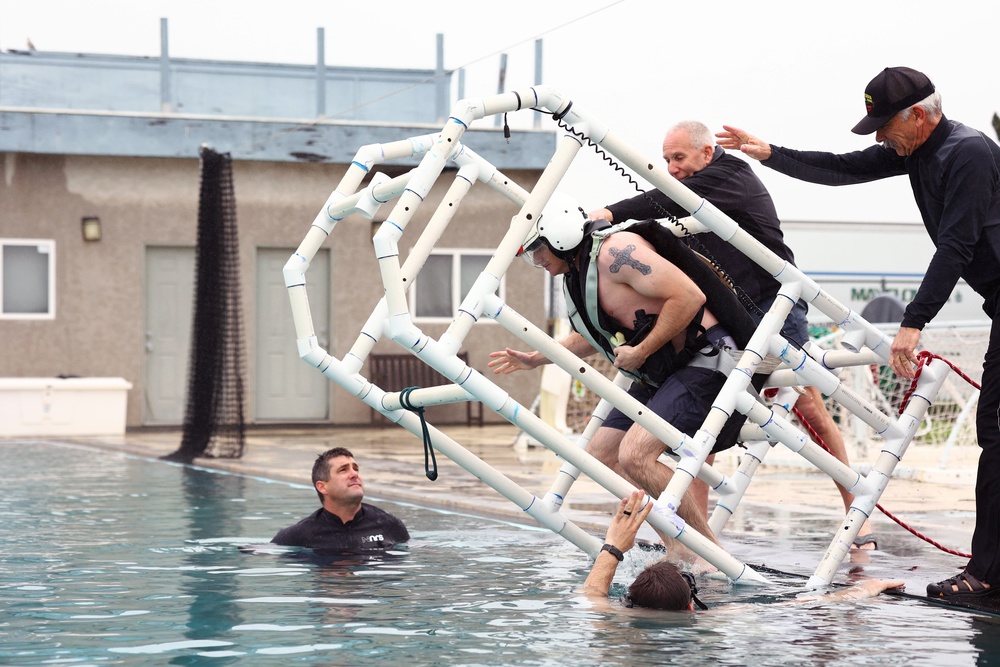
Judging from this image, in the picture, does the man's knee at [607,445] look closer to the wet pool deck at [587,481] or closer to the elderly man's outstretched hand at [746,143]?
the elderly man's outstretched hand at [746,143]

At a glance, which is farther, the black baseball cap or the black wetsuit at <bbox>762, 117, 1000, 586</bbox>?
the black baseball cap

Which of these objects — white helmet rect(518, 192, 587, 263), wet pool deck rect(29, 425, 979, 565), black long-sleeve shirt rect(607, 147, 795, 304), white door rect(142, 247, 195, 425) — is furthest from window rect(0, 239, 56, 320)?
white helmet rect(518, 192, 587, 263)

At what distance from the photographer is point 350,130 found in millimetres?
19609

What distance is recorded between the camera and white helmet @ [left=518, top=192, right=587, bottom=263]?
520 centimetres

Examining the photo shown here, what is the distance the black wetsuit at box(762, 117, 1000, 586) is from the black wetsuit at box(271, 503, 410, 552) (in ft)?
10.0

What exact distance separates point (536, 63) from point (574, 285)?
1083cm

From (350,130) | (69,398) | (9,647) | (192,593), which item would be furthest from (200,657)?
(350,130)

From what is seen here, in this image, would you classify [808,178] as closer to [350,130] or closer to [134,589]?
[134,589]

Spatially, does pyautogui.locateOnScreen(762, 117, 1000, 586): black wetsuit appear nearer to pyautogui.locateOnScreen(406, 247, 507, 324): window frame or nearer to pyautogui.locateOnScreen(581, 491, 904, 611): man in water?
pyautogui.locateOnScreen(581, 491, 904, 611): man in water

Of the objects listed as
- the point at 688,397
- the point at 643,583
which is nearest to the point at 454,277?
the point at 688,397

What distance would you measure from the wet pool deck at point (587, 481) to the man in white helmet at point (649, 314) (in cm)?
172

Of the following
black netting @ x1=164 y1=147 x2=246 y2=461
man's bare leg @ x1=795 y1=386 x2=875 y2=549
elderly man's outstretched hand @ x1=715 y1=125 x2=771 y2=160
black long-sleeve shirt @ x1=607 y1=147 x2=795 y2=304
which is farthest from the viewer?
black netting @ x1=164 y1=147 x2=246 y2=461

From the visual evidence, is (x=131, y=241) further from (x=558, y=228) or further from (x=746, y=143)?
(x=558, y=228)

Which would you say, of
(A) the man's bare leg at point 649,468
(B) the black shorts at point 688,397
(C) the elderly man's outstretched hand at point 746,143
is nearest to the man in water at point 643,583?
(A) the man's bare leg at point 649,468
